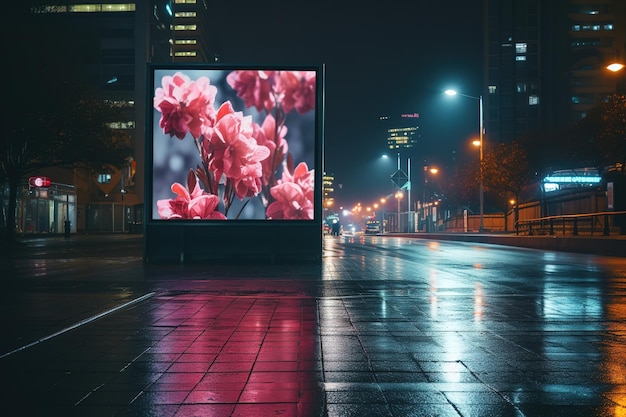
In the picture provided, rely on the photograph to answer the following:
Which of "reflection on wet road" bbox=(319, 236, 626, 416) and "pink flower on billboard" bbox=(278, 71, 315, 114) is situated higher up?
"pink flower on billboard" bbox=(278, 71, 315, 114)

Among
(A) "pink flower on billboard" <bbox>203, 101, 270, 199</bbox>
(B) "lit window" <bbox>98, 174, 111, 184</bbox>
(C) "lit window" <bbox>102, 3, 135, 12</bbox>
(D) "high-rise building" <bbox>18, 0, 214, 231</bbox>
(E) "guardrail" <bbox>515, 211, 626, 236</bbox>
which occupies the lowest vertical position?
(E) "guardrail" <bbox>515, 211, 626, 236</bbox>

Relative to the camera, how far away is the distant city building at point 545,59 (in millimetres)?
90438

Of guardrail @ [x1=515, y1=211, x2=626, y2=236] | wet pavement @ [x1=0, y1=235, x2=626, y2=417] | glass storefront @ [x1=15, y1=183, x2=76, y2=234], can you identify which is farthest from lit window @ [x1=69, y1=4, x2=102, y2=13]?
wet pavement @ [x1=0, y1=235, x2=626, y2=417]

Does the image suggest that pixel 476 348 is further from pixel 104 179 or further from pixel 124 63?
pixel 124 63

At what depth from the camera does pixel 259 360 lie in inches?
215

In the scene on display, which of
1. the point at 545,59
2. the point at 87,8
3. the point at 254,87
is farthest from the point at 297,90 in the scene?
the point at 545,59

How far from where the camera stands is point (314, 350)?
5918mm

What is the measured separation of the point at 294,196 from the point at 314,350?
11.4 meters

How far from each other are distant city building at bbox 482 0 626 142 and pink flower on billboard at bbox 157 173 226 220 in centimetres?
8435

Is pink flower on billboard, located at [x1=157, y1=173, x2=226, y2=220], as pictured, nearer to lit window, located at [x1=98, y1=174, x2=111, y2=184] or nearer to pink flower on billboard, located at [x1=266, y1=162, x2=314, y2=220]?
pink flower on billboard, located at [x1=266, y1=162, x2=314, y2=220]

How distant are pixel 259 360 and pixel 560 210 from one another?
41.6 m

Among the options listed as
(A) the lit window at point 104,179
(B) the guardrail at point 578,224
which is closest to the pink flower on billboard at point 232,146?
(B) the guardrail at point 578,224

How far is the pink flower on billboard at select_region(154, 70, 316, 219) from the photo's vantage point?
16828 mm

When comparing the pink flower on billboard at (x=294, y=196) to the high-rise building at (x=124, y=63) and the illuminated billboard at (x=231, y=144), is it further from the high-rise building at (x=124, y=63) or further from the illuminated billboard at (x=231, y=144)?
the high-rise building at (x=124, y=63)
